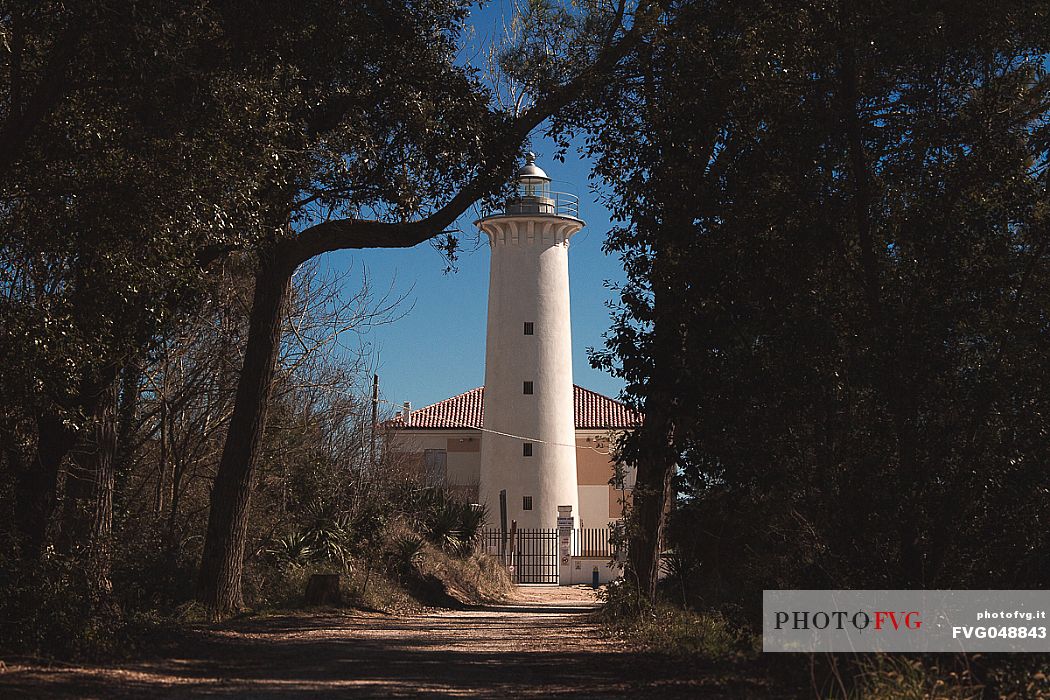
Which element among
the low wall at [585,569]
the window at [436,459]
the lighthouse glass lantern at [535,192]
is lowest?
the low wall at [585,569]

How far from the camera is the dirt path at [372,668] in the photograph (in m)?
7.26

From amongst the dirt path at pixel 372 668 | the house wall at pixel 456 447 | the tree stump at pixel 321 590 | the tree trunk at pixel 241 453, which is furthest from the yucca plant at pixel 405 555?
the house wall at pixel 456 447

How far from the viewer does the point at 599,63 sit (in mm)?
11961

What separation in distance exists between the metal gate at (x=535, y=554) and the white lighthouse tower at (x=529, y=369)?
453 mm

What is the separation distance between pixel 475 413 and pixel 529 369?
11.2 m

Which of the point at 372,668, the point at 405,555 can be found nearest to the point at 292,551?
the point at 405,555

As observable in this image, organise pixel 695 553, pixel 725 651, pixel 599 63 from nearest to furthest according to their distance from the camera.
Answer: pixel 725 651 → pixel 599 63 → pixel 695 553

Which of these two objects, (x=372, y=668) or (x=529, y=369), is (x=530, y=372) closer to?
(x=529, y=369)

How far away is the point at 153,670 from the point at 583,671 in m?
3.45

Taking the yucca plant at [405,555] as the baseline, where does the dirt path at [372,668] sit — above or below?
below

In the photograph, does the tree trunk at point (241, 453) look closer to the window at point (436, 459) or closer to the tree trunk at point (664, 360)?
the tree trunk at point (664, 360)

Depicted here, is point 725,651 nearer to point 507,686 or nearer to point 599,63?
point 507,686

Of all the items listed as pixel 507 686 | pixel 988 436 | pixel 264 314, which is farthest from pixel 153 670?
pixel 988 436

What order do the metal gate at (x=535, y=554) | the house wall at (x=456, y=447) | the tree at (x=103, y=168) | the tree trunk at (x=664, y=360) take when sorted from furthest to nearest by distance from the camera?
the house wall at (x=456, y=447) → the metal gate at (x=535, y=554) → the tree trunk at (x=664, y=360) → the tree at (x=103, y=168)
